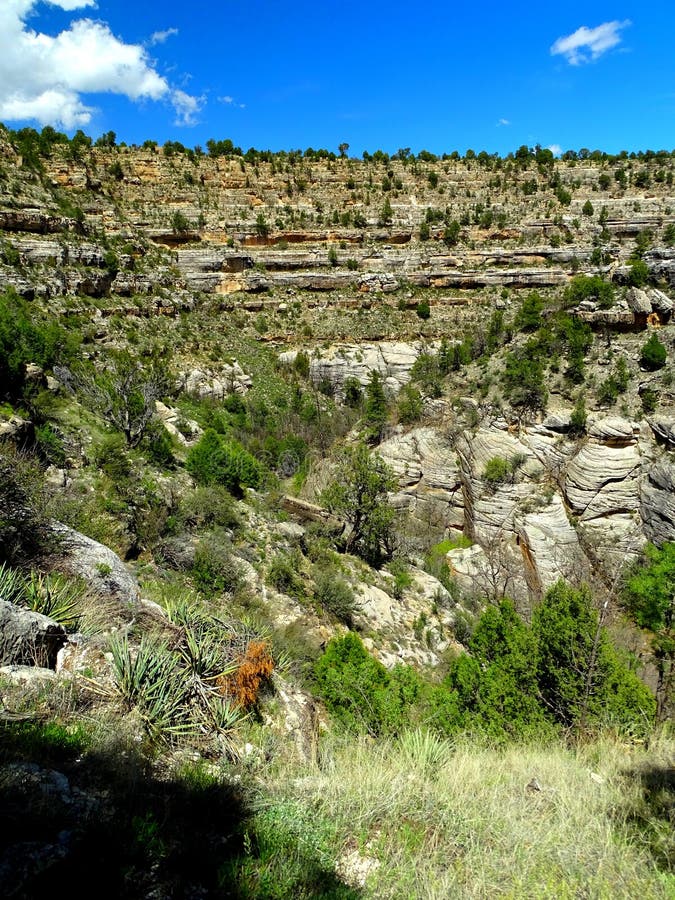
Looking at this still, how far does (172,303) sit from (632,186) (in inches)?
1565

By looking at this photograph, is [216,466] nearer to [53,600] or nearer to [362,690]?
[362,690]

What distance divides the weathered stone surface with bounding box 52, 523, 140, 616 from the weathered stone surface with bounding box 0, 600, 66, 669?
1.15 metres

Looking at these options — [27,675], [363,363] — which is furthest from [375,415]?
[27,675]

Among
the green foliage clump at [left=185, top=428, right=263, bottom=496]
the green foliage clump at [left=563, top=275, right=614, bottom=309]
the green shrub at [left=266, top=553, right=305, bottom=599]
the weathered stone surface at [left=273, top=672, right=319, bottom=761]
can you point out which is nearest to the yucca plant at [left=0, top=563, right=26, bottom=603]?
the weathered stone surface at [left=273, top=672, right=319, bottom=761]

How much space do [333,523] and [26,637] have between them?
529 inches

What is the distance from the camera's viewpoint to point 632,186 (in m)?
38.1

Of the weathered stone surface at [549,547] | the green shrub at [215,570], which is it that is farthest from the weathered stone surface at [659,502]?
the green shrub at [215,570]

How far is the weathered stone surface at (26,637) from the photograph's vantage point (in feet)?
12.8

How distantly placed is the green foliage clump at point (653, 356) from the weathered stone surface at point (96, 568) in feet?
77.0

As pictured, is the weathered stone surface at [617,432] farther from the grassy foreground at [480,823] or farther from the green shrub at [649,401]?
the grassy foreground at [480,823]

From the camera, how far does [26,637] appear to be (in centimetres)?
404

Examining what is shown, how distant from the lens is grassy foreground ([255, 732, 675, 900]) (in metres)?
2.79

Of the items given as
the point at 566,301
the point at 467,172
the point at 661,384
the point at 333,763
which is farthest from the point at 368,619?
the point at 467,172

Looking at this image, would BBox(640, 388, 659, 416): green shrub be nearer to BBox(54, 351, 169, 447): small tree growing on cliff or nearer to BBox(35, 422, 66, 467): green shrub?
BBox(54, 351, 169, 447): small tree growing on cliff
